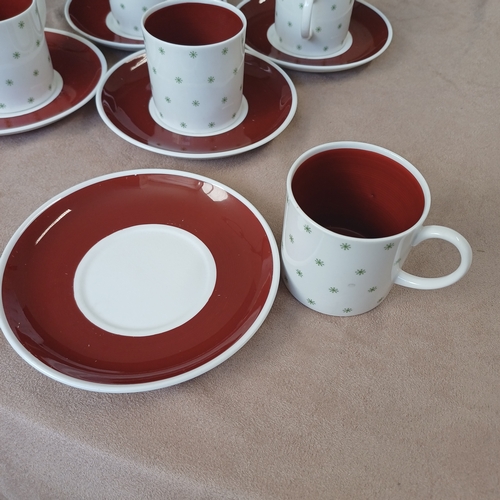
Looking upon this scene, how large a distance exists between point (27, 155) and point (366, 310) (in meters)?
0.42

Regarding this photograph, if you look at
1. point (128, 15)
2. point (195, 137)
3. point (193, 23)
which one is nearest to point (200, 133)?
point (195, 137)

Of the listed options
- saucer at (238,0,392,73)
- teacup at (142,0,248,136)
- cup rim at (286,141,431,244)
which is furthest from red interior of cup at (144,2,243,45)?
cup rim at (286,141,431,244)

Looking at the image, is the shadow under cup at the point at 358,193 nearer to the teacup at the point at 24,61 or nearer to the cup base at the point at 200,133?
the cup base at the point at 200,133

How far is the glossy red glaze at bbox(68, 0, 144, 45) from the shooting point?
2.27 feet

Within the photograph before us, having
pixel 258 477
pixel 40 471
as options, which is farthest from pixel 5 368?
pixel 258 477

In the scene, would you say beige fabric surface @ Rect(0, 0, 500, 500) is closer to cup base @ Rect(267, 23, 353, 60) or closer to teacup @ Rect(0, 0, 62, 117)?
teacup @ Rect(0, 0, 62, 117)

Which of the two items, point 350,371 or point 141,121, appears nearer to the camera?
point 350,371

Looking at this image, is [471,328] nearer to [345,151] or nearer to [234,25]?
[345,151]

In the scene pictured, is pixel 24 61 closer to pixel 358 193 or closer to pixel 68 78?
pixel 68 78

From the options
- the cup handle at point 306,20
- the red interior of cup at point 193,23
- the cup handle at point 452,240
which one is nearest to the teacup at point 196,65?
the red interior of cup at point 193,23

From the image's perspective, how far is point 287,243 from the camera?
411 millimetres

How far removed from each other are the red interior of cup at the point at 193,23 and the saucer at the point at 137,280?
176 millimetres

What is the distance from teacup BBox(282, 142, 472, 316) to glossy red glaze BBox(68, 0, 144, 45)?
0.39 meters

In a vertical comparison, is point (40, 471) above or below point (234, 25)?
below
